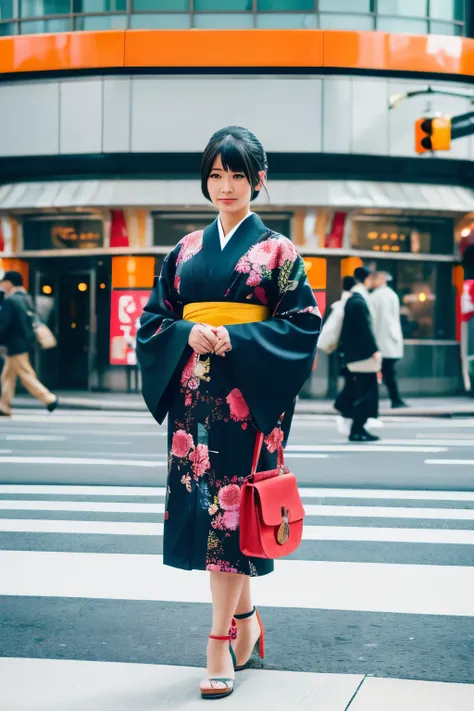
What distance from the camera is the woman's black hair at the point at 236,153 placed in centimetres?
339

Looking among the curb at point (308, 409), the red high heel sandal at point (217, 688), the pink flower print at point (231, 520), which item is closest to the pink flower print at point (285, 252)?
the pink flower print at point (231, 520)

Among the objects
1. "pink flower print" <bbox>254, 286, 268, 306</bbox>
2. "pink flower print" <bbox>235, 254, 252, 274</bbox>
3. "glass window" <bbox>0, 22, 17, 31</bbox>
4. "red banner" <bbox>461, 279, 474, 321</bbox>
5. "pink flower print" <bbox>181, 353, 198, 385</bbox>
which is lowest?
"pink flower print" <bbox>181, 353, 198, 385</bbox>

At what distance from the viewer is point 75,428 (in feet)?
40.4

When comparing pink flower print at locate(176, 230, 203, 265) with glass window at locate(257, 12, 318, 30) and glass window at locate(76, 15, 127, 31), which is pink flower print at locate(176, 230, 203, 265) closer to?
glass window at locate(257, 12, 318, 30)

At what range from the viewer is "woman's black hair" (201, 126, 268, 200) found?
3.39m

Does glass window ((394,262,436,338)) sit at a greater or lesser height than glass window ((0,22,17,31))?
lesser

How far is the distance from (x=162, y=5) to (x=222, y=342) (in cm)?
1540

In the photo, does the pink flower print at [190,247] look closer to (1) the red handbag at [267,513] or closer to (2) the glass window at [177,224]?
(1) the red handbag at [267,513]

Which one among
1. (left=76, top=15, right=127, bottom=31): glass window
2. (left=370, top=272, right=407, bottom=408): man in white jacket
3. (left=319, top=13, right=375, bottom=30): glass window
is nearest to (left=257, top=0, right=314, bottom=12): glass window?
(left=319, top=13, right=375, bottom=30): glass window

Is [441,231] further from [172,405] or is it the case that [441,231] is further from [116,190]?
[172,405]

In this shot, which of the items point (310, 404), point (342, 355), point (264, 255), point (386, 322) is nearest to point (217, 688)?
point (264, 255)

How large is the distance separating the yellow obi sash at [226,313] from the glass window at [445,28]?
15.7 m

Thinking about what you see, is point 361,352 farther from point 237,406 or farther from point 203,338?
point 203,338

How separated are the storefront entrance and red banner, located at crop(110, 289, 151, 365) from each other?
0.66 meters
